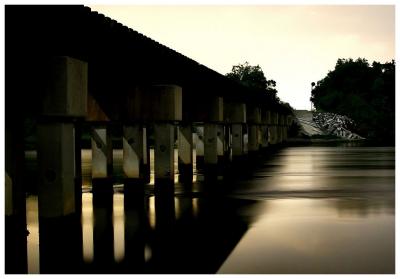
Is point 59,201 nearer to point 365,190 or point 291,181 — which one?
point 365,190

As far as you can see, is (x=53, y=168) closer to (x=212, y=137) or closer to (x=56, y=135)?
(x=56, y=135)

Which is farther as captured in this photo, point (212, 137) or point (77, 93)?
point (212, 137)

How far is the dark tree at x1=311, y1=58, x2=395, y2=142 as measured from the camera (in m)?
83.4

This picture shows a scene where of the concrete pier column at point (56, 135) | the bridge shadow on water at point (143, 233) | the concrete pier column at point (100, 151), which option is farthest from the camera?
the concrete pier column at point (100, 151)

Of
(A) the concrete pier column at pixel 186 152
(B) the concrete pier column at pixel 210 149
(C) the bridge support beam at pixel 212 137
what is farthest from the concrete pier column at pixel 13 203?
(B) the concrete pier column at pixel 210 149

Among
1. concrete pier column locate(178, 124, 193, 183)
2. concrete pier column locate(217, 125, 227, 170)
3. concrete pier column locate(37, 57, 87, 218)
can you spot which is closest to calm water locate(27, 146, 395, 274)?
concrete pier column locate(37, 57, 87, 218)

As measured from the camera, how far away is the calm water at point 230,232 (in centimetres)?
886

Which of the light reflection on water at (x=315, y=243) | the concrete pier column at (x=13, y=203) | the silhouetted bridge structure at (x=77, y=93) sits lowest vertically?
the light reflection on water at (x=315, y=243)

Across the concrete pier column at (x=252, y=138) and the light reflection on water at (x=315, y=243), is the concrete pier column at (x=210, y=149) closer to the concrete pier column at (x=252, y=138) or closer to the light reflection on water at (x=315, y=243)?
the light reflection on water at (x=315, y=243)

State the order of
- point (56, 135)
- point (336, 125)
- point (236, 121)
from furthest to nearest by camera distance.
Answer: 1. point (336, 125)
2. point (236, 121)
3. point (56, 135)

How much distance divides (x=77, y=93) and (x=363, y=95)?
139 meters

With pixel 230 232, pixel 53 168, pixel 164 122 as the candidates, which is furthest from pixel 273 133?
pixel 53 168

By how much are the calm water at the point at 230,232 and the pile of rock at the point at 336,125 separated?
6244 centimetres

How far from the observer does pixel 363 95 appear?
143 m
